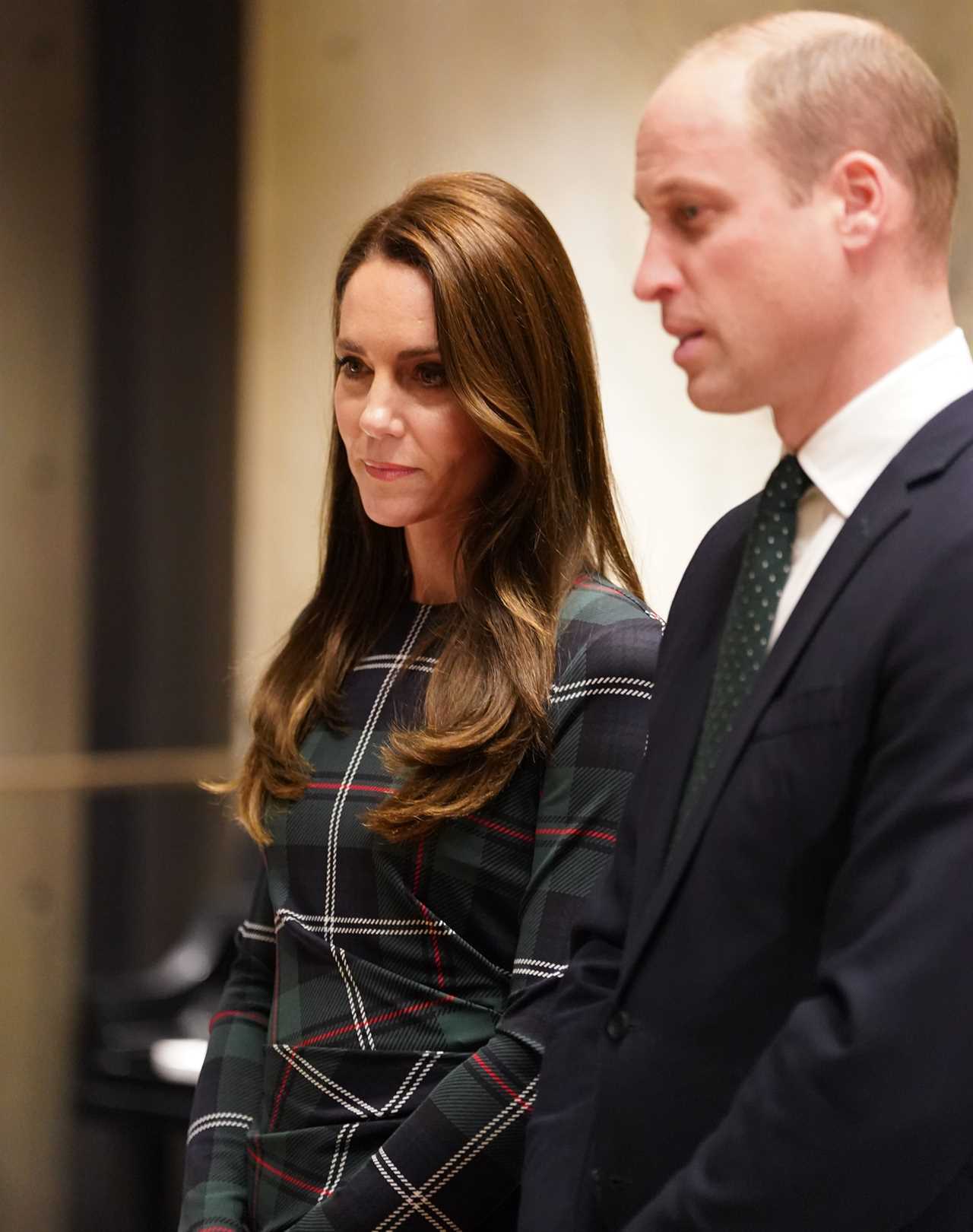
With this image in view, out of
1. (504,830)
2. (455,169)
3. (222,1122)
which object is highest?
(455,169)

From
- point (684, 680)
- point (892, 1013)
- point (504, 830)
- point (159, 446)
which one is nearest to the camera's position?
point (892, 1013)

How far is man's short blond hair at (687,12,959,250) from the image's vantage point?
39.2 inches

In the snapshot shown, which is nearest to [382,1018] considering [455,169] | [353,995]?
[353,995]

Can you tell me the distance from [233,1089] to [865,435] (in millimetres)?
1061

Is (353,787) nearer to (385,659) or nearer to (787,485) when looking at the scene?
(385,659)

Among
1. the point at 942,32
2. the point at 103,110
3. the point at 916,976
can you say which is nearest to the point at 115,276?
the point at 103,110

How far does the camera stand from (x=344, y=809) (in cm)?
157

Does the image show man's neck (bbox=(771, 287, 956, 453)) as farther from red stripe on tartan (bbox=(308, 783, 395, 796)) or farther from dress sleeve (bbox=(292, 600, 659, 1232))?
red stripe on tartan (bbox=(308, 783, 395, 796))

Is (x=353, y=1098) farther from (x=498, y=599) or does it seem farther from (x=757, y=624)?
(x=757, y=624)

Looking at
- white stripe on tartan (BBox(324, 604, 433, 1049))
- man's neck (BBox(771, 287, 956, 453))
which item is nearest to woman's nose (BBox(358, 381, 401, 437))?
white stripe on tartan (BBox(324, 604, 433, 1049))

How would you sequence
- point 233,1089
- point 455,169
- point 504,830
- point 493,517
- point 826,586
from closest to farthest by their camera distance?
point 826,586
point 504,830
point 493,517
point 233,1089
point 455,169

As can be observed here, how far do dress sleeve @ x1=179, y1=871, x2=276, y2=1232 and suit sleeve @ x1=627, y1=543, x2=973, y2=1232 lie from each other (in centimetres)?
80

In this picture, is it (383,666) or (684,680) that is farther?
(383,666)

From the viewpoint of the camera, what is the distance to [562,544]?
63.3 inches
